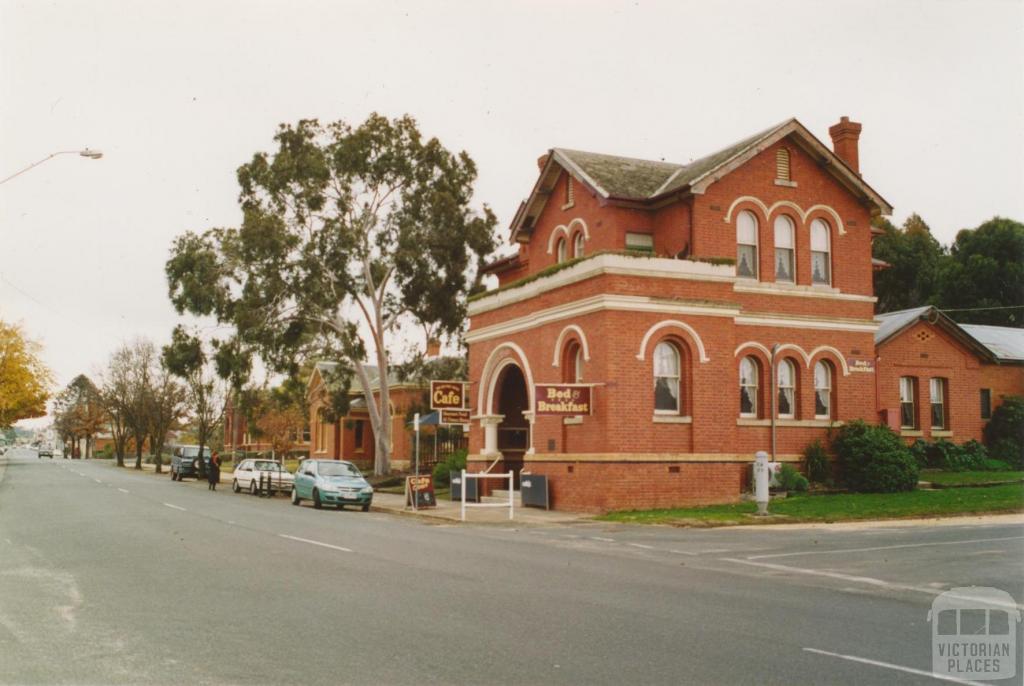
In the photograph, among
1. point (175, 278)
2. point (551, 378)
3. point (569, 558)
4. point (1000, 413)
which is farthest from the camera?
point (175, 278)

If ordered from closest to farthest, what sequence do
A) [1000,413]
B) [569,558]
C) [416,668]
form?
[416,668]
[569,558]
[1000,413]

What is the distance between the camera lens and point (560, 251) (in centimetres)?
3206

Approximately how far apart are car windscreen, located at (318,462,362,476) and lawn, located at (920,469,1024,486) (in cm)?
1806

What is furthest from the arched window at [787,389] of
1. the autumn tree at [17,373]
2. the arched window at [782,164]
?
the autumn tree at [17,373]

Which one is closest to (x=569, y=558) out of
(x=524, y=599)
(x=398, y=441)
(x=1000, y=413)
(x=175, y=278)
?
(x=524, y=599)

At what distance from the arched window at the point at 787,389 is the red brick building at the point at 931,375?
5.25 metres

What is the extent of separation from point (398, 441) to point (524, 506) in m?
31.2

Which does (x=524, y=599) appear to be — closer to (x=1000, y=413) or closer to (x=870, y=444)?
(x=870, y=444)

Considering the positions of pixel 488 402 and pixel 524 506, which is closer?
pixel 524 506

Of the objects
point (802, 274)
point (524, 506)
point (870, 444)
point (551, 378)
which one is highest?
point (802, 274)

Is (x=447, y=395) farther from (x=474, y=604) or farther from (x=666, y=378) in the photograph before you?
(x=474, y=604)

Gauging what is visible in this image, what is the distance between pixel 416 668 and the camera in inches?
277

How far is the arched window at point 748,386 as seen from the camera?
28109 mm

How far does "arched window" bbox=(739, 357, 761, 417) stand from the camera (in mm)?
28109
